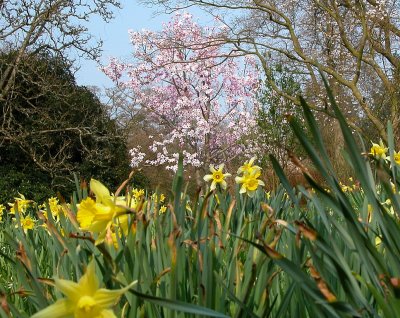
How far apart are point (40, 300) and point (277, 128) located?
9675mm

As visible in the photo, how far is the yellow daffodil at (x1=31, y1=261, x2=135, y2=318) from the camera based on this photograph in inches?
20.8

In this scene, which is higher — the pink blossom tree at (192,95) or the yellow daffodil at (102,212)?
the pink blossom tree at (192,95)

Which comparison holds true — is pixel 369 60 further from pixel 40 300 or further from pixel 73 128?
pixel 40 300

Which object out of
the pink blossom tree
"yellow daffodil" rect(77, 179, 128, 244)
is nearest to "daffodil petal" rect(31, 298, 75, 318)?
"yellow daffodil" rect(77, 179, 128, 244)

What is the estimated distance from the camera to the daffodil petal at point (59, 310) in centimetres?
51

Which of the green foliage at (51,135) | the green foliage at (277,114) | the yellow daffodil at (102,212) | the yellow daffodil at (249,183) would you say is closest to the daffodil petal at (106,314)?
the yellow daffodil at (102,212)

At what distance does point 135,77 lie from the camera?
56.9 feet

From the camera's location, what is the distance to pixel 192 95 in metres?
16.7

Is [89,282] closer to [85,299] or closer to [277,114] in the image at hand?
[85,299]

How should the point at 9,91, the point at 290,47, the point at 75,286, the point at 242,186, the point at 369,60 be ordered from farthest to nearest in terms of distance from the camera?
the point at 290,47 < the point at 369,60 < the point at 9,91 < the point at 242,186 < the point at 75,286

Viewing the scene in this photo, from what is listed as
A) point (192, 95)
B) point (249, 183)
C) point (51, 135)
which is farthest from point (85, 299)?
point (192, 95)

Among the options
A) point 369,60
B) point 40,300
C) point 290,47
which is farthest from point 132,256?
point 290,47

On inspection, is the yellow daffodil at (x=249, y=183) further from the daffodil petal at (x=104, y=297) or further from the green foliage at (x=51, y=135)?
the green foliage at (x=51, y=135)

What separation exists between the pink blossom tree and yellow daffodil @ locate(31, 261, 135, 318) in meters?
14.9
